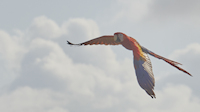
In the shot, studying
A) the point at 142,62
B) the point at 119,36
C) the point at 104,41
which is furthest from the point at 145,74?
the point at 104,41

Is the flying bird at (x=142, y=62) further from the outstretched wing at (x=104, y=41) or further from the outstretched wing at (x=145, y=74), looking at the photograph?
the outstretched wing at (x=104, y=41)

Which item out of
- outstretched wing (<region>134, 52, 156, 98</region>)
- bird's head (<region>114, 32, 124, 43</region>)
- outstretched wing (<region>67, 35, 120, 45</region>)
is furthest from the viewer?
outstretched wing (<region>67, 35, 120, 45</region>)

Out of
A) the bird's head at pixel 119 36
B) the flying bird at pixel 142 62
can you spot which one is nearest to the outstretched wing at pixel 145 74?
the flying bird at pixel 142 62

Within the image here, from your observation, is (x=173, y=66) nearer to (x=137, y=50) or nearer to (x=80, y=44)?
(x=137, y=50)

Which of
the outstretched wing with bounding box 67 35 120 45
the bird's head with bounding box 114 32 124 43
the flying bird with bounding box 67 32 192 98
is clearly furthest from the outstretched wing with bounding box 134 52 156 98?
the outstretched wing with bounding box 67 35 120 45

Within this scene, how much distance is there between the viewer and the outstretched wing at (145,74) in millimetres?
6945

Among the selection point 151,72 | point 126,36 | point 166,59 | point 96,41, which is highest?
point 96,41

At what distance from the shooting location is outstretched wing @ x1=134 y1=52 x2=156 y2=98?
273 inches

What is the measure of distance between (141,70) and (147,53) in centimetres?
140

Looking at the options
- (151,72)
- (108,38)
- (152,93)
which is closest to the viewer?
(152,93)

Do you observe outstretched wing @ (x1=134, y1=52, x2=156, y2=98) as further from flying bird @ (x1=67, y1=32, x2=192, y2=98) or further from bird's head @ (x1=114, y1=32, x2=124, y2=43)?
bird's head @ (x1=114, y1=32, x2=124, y2=43)

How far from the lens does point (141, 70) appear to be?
299 inches

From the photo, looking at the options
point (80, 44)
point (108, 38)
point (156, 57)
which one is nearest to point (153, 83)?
point (156, 57)

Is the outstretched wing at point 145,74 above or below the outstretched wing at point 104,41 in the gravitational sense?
below
